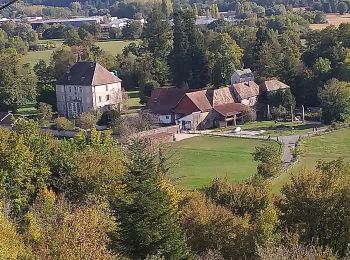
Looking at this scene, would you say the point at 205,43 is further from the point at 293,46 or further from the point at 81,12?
the point at 81,12

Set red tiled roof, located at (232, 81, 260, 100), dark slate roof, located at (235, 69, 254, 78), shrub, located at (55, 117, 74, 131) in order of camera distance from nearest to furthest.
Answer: shrub, located at (55, 117, 74, 131) < red tiled roof, located at (232, 81, 260, 100) < dark slate roof, located at (235, 69, 254, 78)

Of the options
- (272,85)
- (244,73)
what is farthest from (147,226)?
(244,73)

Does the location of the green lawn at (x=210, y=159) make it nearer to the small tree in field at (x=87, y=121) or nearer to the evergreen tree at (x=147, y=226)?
the small tree in field at (x=87, y=121)

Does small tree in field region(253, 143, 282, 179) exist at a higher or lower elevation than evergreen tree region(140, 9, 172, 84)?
lower

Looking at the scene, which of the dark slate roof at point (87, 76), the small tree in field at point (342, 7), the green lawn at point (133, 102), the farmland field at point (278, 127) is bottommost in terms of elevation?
the farmland field at point (278, 127)

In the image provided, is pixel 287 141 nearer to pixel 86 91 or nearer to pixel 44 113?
pixel 86 91

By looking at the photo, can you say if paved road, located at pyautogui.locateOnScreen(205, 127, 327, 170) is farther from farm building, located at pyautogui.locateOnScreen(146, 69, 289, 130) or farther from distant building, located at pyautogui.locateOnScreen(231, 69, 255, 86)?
distant building, located at pyautogui.locateOnScreen(231, 69, 255, 86)

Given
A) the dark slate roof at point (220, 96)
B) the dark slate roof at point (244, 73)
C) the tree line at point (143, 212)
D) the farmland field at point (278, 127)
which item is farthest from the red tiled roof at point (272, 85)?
the tree line at point (143, 212)

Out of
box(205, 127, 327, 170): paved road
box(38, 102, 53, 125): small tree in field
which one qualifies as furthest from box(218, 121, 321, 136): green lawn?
box(38, 102, 53, 125): small tree in field
